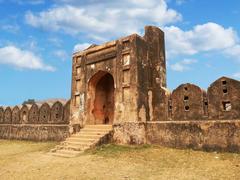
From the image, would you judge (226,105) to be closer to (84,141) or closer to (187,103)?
(187,103)

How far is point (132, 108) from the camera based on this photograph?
1031 centimetres

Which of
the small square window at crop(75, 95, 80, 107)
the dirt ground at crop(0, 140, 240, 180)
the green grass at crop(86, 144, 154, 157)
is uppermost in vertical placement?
the small square window at crop(75, 95, 80, 107)

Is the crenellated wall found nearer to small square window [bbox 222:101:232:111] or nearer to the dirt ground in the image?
small square window [bbox 222:101:232:111]

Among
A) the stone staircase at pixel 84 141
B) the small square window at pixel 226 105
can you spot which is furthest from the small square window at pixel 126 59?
the small square window at pixel 226 105

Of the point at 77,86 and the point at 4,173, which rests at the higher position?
the point at 77,86

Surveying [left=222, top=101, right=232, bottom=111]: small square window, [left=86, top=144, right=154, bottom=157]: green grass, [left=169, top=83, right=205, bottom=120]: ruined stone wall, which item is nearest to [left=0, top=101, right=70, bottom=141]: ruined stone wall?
[left=86, top=144, right=154, bottom=157]: green grass

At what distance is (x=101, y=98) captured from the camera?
44.5 feet

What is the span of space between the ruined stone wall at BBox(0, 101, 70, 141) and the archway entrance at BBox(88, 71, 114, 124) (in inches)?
80.5

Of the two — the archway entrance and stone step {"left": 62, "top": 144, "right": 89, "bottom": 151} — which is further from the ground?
the archway entrance

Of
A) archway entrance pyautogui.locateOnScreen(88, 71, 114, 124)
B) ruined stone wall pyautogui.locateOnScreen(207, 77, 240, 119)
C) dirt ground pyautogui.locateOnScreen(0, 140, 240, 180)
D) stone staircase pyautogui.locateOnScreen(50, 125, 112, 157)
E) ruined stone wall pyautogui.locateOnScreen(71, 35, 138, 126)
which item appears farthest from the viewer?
archway entrance pyautogui.locateOnScreen(88, 71, 114, 124)

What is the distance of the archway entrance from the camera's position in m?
12.6

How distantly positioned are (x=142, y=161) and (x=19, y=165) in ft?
12.3

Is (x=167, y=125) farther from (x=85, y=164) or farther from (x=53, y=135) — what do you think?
(x=53, y=135)

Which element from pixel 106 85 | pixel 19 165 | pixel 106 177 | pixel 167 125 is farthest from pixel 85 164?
pixel 106 85
